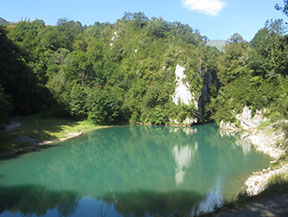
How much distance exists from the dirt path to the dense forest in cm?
3095

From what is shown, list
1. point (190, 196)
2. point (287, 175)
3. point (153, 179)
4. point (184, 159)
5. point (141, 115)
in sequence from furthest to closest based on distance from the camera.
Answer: point (141, 115) → point (184, 159) → point (153, 179) → point (190, 196) → point (287, 175)

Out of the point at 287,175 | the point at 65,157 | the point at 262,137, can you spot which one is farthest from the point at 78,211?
the point at 262,137

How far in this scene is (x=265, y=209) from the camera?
28.7 ft

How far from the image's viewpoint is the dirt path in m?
8.34

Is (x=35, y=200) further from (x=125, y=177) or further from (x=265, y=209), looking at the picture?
(x=265, y=209)

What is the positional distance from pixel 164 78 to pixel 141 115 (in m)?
10.3

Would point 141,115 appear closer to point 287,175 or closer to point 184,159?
point 184,159

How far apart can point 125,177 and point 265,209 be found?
14.7 meters

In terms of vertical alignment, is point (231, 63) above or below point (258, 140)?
above

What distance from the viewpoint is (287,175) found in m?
13.2

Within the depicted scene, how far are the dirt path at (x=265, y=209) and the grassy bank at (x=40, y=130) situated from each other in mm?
26162

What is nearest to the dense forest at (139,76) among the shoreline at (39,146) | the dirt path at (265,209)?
the shoreline at (39,146)

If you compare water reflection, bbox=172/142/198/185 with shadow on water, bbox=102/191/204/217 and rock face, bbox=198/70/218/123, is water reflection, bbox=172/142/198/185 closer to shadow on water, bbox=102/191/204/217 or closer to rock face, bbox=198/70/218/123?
shadow on water, bbox=102/191/204/217

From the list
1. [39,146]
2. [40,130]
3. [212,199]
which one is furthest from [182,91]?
[212,199]
